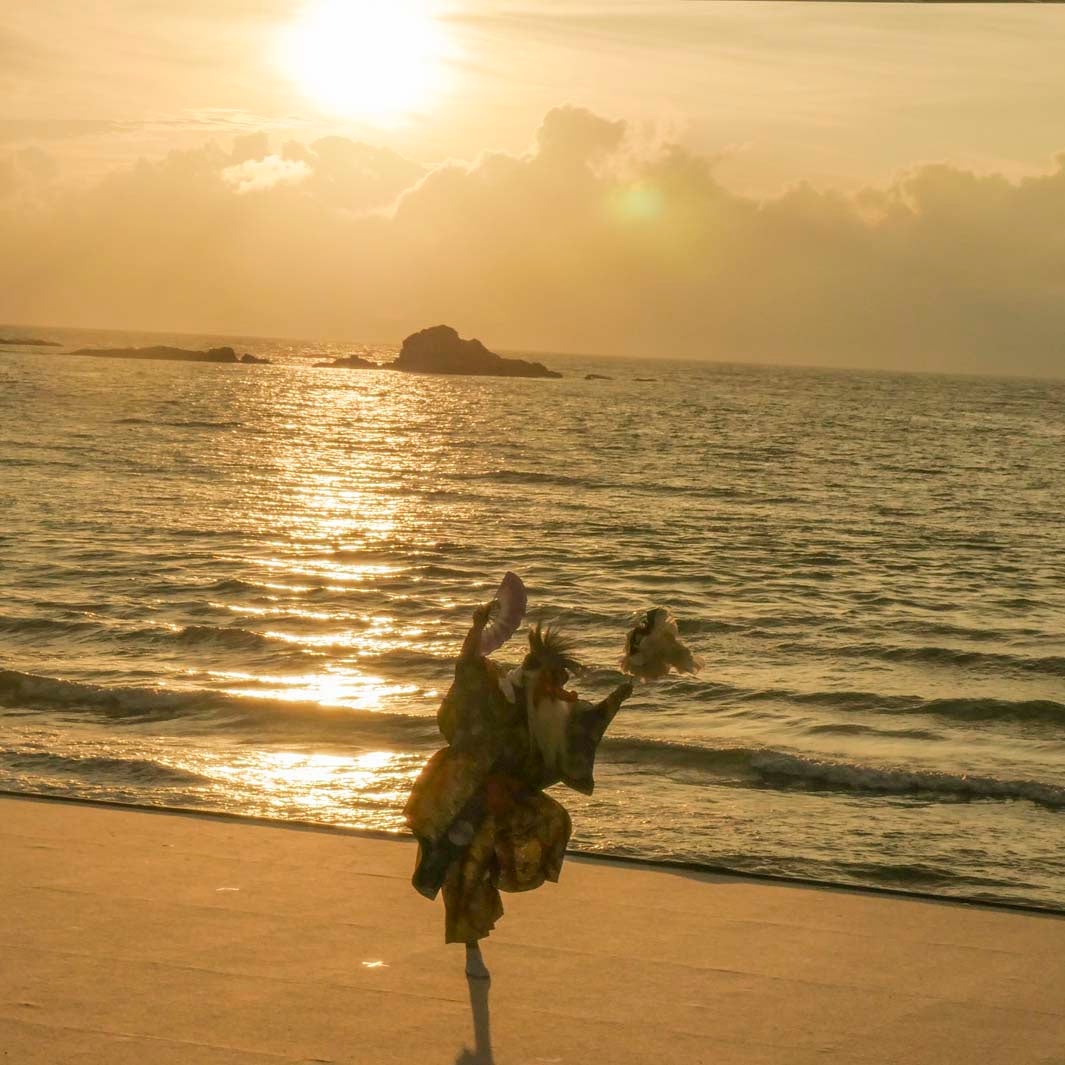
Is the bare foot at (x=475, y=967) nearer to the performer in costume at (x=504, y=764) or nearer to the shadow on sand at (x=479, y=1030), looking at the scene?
the shadow on sand at (x=479, y=1030)

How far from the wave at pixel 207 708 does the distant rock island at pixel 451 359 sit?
139m

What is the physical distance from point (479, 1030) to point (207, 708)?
345 inches

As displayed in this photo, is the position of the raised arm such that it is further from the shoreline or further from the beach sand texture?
the shoreline

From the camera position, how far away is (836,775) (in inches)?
466

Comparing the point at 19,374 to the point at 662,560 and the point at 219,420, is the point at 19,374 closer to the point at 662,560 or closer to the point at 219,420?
the point at 219,420

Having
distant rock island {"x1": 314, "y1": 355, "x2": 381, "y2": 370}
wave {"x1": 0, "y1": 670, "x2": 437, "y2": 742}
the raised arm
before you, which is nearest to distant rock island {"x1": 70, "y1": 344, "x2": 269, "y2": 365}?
distant rock island {"x1": 314, "y1": 355, "x2": 381, "y2": 370}

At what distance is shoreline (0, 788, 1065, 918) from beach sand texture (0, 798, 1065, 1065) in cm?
9

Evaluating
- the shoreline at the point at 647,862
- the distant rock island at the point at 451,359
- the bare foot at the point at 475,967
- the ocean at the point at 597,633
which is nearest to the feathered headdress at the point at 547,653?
the bare foot at the point at 475,967

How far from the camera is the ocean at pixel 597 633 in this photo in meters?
10.4

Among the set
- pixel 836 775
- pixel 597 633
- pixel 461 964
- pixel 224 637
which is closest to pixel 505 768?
pixel 461 964

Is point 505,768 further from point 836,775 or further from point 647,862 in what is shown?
point 836,775

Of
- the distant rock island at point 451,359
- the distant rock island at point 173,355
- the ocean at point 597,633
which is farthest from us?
the distant rock island at point 173,355

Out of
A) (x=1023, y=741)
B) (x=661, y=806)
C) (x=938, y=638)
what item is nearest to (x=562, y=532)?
(x=938, y=638)

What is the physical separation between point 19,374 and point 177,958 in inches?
4020
